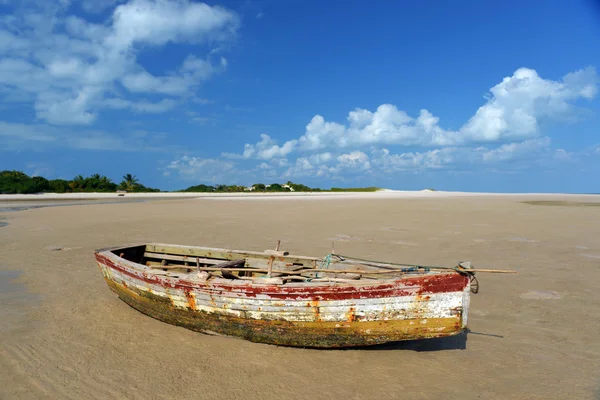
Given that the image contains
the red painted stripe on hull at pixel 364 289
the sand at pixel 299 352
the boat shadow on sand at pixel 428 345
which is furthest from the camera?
the boat shadow on sand at pixel 428 345

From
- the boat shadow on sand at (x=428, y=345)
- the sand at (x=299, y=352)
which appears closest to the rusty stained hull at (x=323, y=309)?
the sand at (x=299, y=352)

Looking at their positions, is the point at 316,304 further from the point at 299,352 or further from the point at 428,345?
the point at 428,345

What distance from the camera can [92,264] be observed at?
10.5m

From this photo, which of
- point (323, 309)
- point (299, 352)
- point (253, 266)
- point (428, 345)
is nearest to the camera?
point (323, 309)

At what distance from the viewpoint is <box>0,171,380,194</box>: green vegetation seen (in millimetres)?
50250

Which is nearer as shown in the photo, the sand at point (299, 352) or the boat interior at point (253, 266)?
the sand at point (299, 352)

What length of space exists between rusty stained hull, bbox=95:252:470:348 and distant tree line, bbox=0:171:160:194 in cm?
Answer: 5563

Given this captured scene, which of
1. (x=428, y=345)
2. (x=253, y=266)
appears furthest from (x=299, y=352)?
(x=253, y=266)

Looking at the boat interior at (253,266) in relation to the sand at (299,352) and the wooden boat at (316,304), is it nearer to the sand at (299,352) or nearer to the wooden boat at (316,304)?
the wooden boat at (316,304)

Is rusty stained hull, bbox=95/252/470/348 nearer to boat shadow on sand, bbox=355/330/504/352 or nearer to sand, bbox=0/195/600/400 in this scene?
sand, bbox=0/195/600/400

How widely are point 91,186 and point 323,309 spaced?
6388 centimetres

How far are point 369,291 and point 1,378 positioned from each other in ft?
14.7

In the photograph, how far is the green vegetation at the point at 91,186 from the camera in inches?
1978

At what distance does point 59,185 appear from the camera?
5475 centimetres
